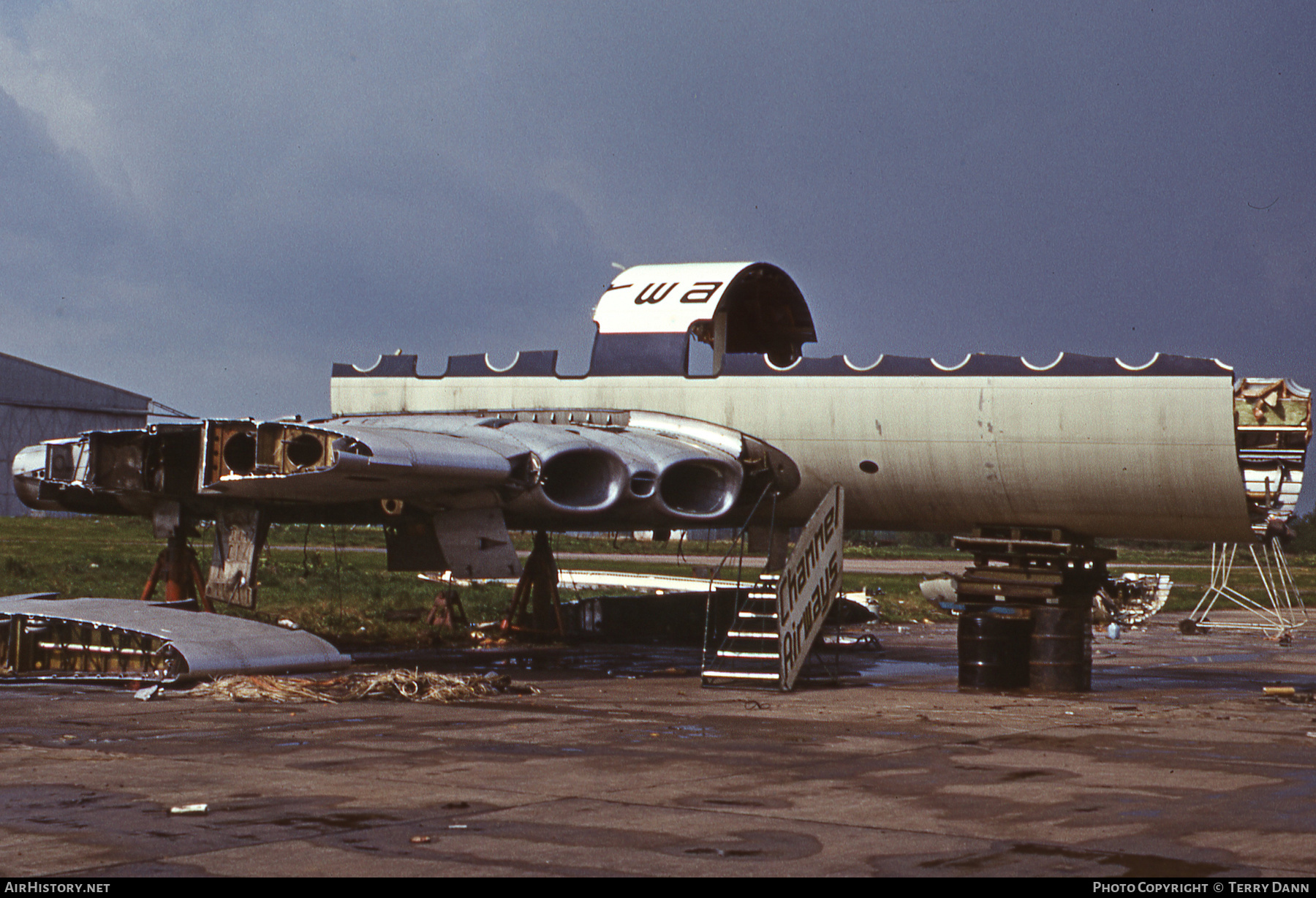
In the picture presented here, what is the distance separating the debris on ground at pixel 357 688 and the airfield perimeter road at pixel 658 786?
0.39m

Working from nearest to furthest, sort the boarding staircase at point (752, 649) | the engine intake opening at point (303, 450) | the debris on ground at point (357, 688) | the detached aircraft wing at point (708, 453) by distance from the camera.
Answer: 1. the debris on ground at point (357, 688)
2. the engine intake opening at point (303, 450)
3. the detached aircraft wing at point (708, 453)
4. the boarding staircase at point (752, 649)

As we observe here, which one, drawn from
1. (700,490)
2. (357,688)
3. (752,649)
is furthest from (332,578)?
(357,688)

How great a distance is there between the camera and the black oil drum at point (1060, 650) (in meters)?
17.8

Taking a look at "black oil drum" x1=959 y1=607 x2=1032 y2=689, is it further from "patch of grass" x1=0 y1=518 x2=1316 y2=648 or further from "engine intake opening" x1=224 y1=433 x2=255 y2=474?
"engine intake opening" x1=224 y1=433 x2=255 y2=474

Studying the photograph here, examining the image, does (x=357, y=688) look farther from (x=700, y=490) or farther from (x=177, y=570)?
(x=177, y=570)

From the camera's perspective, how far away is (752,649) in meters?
17.5

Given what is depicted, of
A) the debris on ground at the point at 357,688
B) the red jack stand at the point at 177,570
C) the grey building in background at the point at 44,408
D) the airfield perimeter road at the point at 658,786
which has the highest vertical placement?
the grey building in background at the point at 44,408

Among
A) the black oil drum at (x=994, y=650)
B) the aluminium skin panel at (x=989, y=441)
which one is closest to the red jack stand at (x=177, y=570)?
the aluminium skin panel at (x=989, y=441)

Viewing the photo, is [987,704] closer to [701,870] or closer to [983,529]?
[983,529]

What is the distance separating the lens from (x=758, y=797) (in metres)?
8.97

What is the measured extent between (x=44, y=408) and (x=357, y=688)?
224ft

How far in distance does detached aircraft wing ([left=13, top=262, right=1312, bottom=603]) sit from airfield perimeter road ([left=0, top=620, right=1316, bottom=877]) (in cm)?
281

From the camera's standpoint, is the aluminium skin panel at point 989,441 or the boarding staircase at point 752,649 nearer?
the aluminium skin panel at point 989,441

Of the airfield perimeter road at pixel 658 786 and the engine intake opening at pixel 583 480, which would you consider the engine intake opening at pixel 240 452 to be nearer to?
the airfield perimeter road at pixel 658 786
